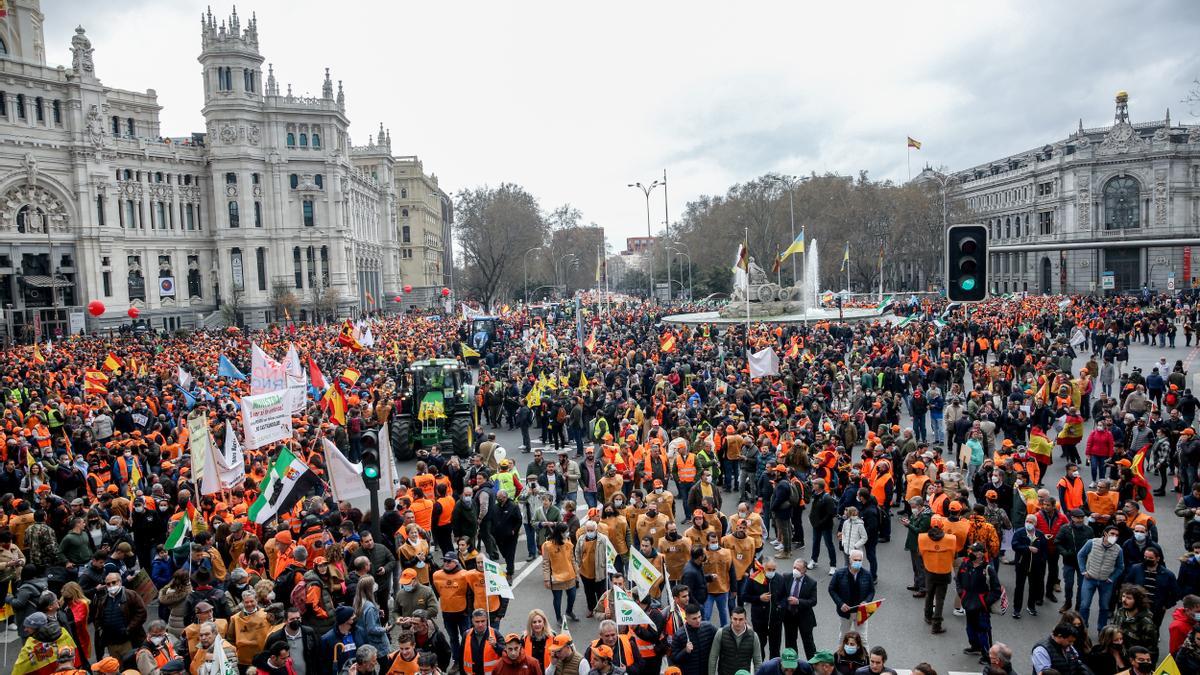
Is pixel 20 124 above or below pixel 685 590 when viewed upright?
above

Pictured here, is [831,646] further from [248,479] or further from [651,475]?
[248,479]

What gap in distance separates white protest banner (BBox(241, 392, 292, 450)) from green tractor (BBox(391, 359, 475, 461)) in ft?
12.8

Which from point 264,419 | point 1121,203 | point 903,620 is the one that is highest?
point 1121,203

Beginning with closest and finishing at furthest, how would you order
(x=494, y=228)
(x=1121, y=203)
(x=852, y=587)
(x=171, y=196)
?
1. (x=852, y=587)
2. (x=171, y=196)
3. (x=1121, y=203)
4. (x=494, y=228)

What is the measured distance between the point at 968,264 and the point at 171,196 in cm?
6994

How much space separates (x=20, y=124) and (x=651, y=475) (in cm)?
6071

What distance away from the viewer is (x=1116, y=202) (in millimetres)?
78750

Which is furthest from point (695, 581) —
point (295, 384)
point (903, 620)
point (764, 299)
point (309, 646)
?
point (764, 299)

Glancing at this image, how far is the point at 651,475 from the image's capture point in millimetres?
13930

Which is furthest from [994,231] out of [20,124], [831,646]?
[831,646]

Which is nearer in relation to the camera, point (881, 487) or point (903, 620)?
point (903, 620)

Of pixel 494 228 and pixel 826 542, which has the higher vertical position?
pixel 494 228

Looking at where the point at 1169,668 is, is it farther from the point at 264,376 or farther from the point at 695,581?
the point at 264,376

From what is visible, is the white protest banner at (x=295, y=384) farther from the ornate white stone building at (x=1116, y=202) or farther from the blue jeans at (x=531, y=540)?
the ornate white stone building at (x=1116, y=202)
